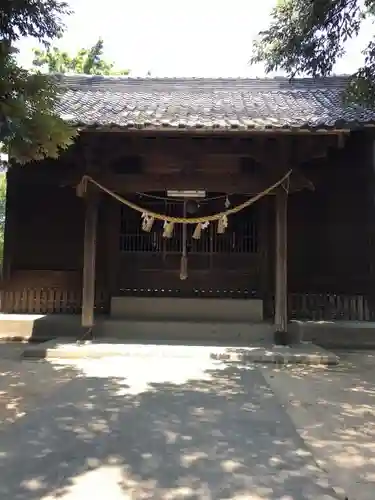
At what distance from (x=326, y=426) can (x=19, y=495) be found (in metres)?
2.84

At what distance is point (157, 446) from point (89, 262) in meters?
5.39

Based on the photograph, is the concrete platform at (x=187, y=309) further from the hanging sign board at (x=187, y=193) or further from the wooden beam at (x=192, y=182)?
the wooden beam at (x=192, y=182)

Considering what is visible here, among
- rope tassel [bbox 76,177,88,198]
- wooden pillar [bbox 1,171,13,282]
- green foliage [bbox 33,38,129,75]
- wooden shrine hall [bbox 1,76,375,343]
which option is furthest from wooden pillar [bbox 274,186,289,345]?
green foliage [bbox 33,38,129,75]

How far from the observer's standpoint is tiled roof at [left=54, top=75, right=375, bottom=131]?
8.31 m

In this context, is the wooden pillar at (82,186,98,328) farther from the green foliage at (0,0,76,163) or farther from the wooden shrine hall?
the green foliage at (0,0,76,163)

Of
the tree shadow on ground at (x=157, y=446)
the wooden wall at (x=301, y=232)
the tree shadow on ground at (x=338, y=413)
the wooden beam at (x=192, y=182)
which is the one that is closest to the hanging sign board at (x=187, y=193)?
the wooden beam at (x=192, y=182)

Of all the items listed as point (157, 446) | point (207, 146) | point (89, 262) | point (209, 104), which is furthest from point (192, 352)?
point (209, 104)

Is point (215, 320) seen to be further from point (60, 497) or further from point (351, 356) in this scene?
point (60, 497)

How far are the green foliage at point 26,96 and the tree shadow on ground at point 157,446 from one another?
246 cm

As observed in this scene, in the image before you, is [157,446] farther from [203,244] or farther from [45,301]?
[45,301]

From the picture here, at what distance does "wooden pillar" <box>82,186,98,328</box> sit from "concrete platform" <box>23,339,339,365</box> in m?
0.63

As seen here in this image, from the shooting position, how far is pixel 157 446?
4055mm

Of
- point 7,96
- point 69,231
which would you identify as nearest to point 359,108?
point 69,231

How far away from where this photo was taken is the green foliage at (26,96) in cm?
389
